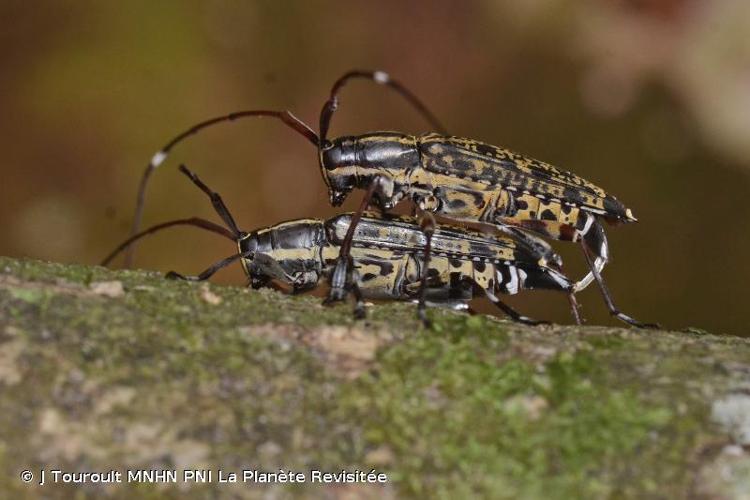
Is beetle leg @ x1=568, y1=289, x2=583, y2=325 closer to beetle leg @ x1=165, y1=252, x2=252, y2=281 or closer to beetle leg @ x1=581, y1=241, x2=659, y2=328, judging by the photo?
beetle leg @ x1=581, y1=241, x2=659, y2=328

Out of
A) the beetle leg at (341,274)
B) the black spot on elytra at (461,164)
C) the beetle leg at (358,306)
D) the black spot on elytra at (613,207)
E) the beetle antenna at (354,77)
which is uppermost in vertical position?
the beetle antenna at (354,77)

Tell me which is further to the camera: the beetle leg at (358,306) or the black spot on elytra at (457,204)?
the black spot on elytra at (457,204)

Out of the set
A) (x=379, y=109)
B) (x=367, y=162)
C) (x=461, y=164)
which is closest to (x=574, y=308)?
(x=461, y=164)

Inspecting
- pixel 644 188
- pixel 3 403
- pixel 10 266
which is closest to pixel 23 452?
pixel 3 403

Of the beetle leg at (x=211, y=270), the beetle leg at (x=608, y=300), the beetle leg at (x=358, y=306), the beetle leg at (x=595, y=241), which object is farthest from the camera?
the beetle leg at (x=595, y=241)

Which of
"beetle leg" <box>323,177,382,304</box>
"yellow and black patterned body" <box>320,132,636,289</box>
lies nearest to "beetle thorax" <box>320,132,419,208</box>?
"yellow and black patterned body" <box>320,132,636,289</box>

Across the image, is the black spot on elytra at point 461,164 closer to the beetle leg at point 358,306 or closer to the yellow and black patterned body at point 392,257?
the yellow and black patterned body at point 392,257

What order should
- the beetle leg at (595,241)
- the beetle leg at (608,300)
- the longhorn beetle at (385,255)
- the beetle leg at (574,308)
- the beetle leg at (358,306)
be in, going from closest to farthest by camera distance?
1. the beetle leg at (358,306)
2. the beetle leg at (608,300)
3. the beetle leg at (574,308)
4. the longhorn beetle at (385,255)
5. the beetle leg at (595,241)

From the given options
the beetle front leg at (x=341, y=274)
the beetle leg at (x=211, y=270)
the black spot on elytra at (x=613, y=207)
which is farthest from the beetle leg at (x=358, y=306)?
the black spot on elytra at (x=613, y=207)

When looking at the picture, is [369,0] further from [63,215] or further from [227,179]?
[63,215]
